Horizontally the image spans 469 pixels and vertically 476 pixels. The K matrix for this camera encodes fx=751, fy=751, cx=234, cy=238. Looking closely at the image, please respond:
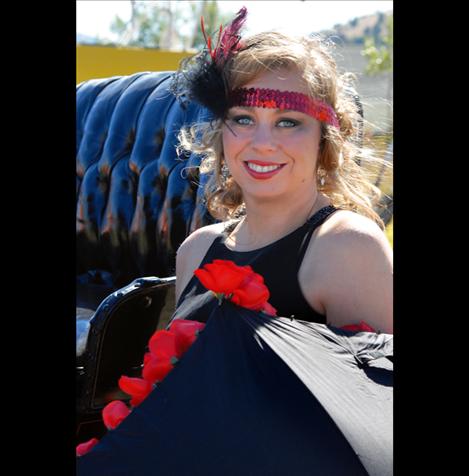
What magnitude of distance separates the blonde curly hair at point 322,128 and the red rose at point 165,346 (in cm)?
65

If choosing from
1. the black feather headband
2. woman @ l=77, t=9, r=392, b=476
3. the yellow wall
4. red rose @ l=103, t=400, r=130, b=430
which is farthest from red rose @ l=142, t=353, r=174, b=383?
the yellow wall

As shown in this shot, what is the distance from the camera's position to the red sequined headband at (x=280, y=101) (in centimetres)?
162

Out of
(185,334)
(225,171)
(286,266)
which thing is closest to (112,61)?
(225,171)

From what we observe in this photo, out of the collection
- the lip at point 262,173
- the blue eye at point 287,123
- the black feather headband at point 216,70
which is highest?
the black feather headband at point 216,70

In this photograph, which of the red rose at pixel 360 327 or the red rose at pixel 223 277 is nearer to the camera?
the red rose at pixel 223 277

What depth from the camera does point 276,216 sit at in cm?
168

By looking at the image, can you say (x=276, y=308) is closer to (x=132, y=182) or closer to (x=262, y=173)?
(x=262, y=173)

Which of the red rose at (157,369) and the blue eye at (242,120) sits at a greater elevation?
the blue eye at (242,120)

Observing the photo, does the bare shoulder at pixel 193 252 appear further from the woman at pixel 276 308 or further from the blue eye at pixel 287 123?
the blue eye at pixel 287 123

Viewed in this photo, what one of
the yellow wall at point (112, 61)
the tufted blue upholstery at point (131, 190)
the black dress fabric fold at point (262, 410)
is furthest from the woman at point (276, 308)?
the yellow wall at point (112, 61)

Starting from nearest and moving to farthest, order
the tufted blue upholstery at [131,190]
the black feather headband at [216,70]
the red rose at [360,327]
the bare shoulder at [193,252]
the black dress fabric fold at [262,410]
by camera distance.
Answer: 1. the black dress fabric fold at [262,410]
2. the red rose at [360,327]
3. the black feather headband at [216,70]
4. the bare shoulder at [193,252]
5. the tufted blue upholstery at [131,190]

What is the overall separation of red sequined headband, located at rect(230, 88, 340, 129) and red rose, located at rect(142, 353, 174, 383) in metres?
0.65

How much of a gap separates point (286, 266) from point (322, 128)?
365mm
